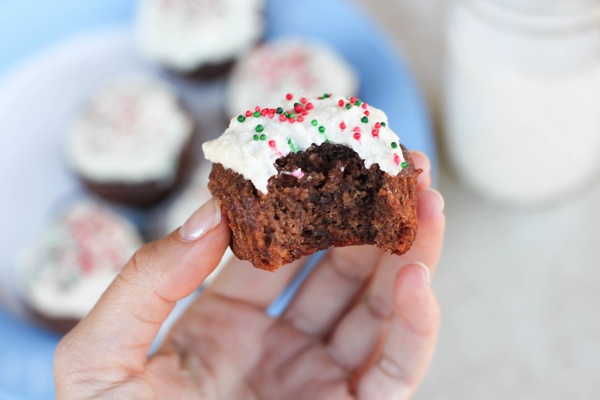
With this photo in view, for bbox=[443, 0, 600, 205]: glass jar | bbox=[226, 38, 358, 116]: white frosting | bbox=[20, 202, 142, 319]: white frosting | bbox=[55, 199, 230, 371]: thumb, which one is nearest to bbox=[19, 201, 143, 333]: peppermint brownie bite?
bbox=[20, 202, 142, 319]: white frosting

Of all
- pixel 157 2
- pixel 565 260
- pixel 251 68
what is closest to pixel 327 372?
pixel 565 260

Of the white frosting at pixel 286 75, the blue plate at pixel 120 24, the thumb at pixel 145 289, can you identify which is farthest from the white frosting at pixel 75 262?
the thumb at pixel 145 289

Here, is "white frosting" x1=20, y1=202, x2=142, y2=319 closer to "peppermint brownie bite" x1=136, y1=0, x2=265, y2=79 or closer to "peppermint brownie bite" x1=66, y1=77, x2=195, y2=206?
"peppermint brownie bite" x1=66, y1=77, x2=195, y2=206

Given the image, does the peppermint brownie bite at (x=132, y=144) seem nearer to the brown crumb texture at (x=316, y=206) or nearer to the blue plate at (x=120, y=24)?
the blue plate at (x=120, y=24)

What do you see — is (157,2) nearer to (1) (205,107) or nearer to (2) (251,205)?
(1) (205,107)

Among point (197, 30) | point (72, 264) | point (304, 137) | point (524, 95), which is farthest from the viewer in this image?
point (197, 30)

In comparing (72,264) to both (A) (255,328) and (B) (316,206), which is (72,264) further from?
Result: (B) (316,206)

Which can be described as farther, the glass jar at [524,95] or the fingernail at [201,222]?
the glass jar at [524,95]

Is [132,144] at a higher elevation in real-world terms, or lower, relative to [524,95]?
lower

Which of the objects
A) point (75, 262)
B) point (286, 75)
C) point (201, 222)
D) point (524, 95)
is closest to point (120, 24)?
point (286, 75)
